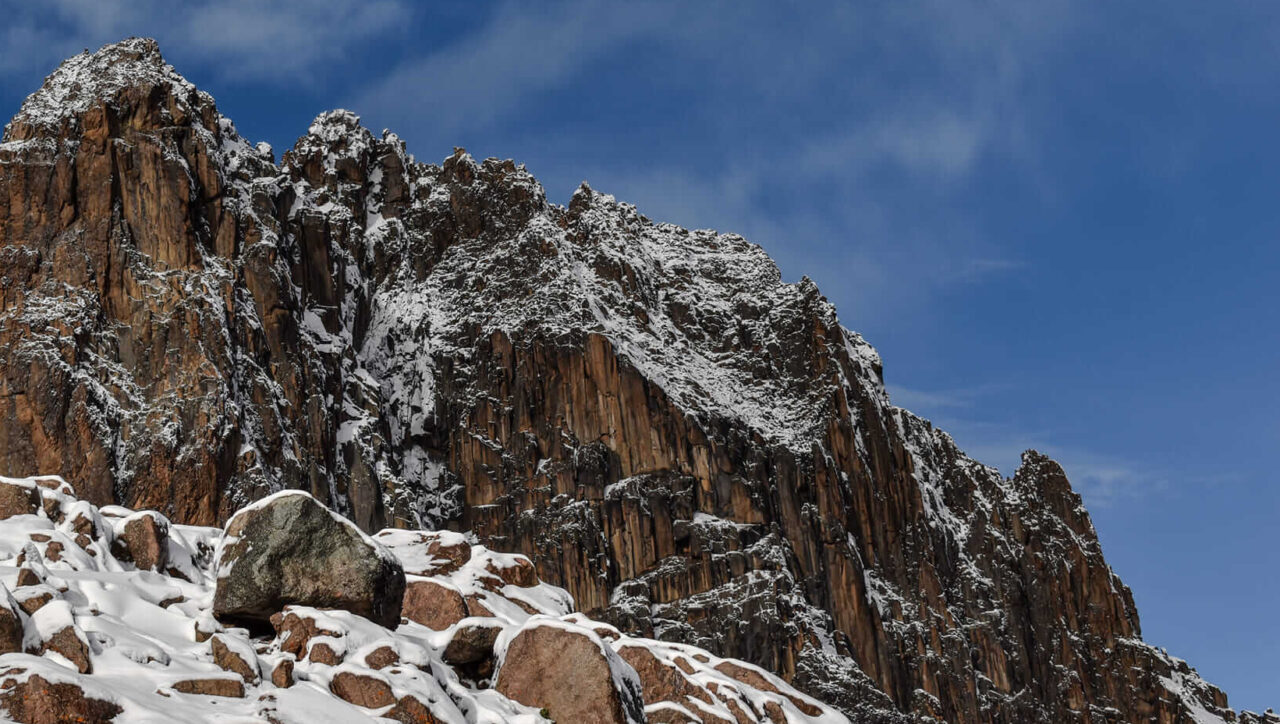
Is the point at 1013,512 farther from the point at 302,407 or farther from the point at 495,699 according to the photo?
the point at 495,699

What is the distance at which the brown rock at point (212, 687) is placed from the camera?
24.2 m

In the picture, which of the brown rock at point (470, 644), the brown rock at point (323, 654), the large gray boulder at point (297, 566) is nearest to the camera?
the brown rock at point (323, 654)

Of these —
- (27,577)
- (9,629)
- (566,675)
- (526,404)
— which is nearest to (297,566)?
(27,577)

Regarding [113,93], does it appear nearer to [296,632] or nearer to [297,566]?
[297,566]

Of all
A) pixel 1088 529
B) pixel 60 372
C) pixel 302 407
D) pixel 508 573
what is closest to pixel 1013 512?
pixel 1088 529

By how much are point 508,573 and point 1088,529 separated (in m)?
130

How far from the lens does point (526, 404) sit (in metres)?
113

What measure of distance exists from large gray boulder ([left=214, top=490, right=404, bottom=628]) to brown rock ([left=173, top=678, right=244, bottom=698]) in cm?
486

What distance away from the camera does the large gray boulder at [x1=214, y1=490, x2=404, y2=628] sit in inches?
1164

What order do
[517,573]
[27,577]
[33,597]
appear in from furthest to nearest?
1. [517,573]
2. [27,577]
3. [33,597]

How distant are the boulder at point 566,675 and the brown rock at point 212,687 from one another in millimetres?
6959

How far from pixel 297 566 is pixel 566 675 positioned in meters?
6.47

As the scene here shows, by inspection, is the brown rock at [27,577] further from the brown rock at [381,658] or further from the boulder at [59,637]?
the brown rock at [381,658]

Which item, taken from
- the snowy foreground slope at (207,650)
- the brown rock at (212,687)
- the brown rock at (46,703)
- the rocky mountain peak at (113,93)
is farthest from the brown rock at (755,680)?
the rocky mountain peak at (113,93)
